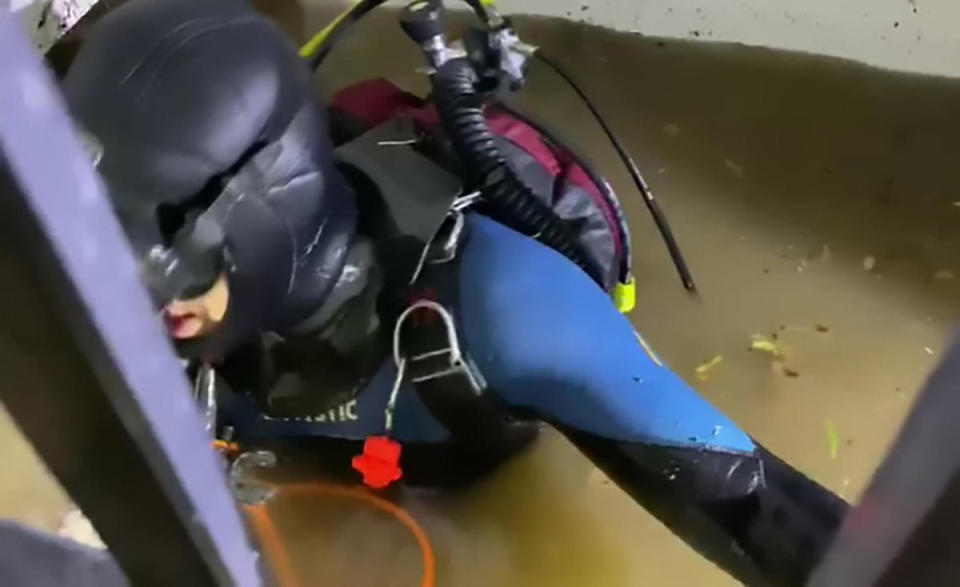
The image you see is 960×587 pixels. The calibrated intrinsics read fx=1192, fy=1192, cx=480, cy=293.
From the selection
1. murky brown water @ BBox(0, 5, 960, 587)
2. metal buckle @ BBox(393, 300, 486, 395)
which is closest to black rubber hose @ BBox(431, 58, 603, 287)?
metal buckle @ BBox(393, 300, 486, 395)

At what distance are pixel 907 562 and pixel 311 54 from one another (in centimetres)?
87

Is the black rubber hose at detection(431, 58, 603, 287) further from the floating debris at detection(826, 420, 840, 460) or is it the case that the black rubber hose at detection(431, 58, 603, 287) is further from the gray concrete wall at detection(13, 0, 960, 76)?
the gray concrete wall at detection(13, 0, 960, 76)

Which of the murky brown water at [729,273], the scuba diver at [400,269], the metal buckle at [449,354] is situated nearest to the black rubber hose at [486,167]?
the scuba diver at [400,269]

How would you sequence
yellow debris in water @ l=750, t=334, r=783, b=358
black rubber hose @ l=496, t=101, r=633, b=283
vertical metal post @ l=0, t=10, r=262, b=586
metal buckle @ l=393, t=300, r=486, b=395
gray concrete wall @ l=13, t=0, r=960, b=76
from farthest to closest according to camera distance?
gray concrete wall @ l=13, t=0, r=960, b=76
yellow debris in water @ l=750, t=334, r=783, b=358
black rubber hose @ l=496, t=101, r=633, b=283
metal buckle @ l=393, t=300, r=486, b=395
vertical metal post @ l=0, t=10, r=262, b=586

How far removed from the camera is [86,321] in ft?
1.08

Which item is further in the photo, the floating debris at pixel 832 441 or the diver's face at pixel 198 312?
the floating debris at pixel 832 441

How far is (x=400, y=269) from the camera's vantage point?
0.92 metres

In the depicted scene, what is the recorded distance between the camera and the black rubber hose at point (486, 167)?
0.93 metres

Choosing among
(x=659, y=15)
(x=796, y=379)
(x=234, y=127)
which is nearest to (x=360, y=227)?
(x=234, y=127)

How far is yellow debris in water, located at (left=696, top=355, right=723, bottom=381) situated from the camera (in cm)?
110

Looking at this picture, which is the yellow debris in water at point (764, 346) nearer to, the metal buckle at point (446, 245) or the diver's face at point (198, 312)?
the metal buckle at point (446, 245)

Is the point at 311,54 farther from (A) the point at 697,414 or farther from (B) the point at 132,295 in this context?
(B) the point at 132,295

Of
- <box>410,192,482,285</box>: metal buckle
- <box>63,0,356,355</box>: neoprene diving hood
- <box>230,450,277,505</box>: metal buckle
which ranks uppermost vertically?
<box>63,0,356,355</box>: neoprene diving hood

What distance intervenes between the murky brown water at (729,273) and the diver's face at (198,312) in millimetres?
251
